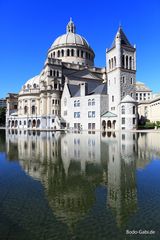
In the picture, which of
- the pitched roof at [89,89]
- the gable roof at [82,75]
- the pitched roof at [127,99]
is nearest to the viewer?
the pitched roof at [127,99]

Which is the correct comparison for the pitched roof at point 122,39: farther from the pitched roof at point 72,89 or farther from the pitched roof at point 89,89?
the pitched roof at point 72,89

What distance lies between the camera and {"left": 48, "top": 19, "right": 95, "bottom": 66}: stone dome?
4274 inches

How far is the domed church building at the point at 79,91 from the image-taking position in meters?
77.9

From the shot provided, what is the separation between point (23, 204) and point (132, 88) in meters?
74.6

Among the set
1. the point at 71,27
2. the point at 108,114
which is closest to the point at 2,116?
the point at 71,27

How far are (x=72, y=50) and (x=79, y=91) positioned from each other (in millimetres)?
28819

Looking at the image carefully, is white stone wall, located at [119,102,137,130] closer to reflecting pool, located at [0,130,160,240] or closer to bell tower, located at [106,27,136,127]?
bell tower, located at [106,27,136,127]

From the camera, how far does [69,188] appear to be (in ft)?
40.4

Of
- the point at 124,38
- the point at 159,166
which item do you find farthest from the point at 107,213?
the point at 124,38

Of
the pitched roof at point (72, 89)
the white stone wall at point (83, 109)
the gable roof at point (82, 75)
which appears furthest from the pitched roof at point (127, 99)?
the gable roof at point (82, 75)

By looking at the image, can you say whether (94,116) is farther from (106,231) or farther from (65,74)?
(106,231)

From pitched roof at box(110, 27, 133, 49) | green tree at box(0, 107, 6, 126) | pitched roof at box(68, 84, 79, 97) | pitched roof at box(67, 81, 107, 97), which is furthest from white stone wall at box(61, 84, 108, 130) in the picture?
green tree at box(0, 107, 6, 126)

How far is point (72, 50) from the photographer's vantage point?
109062 mm

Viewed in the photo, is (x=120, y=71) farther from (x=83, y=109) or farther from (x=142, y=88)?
(x=142, y=88)
